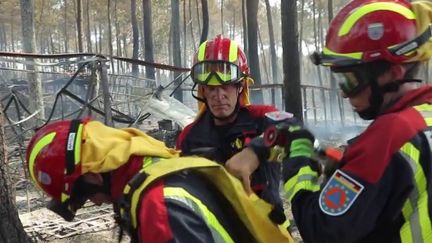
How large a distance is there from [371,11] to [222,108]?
1.42 m

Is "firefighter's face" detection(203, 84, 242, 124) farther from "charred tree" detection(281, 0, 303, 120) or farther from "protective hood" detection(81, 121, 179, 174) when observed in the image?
"charred tree" detection(281, 0, 303, 120)

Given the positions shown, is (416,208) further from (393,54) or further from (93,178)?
(93,178)

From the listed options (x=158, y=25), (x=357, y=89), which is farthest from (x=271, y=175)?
(x=158, y=25)

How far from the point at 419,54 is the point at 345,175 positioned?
57cm

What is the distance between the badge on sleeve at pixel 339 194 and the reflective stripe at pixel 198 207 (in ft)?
1.25

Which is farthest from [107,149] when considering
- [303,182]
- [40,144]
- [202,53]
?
[202,53]

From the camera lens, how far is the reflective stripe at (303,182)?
192 cm

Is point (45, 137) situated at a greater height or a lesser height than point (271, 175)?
greater

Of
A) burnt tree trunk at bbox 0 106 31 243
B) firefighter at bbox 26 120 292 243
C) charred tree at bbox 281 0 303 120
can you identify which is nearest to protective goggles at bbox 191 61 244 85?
firefighter at bbox 26 120 292 243

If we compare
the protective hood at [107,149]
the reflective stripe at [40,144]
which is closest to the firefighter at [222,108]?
the protective hood at [107,149]

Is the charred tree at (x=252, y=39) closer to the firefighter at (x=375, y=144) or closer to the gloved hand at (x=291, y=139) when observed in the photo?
the gloved hand at (x=291, y=139)

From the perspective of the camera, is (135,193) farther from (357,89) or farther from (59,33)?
(59,33)

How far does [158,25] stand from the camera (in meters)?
47.5

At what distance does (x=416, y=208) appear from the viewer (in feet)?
5.35
